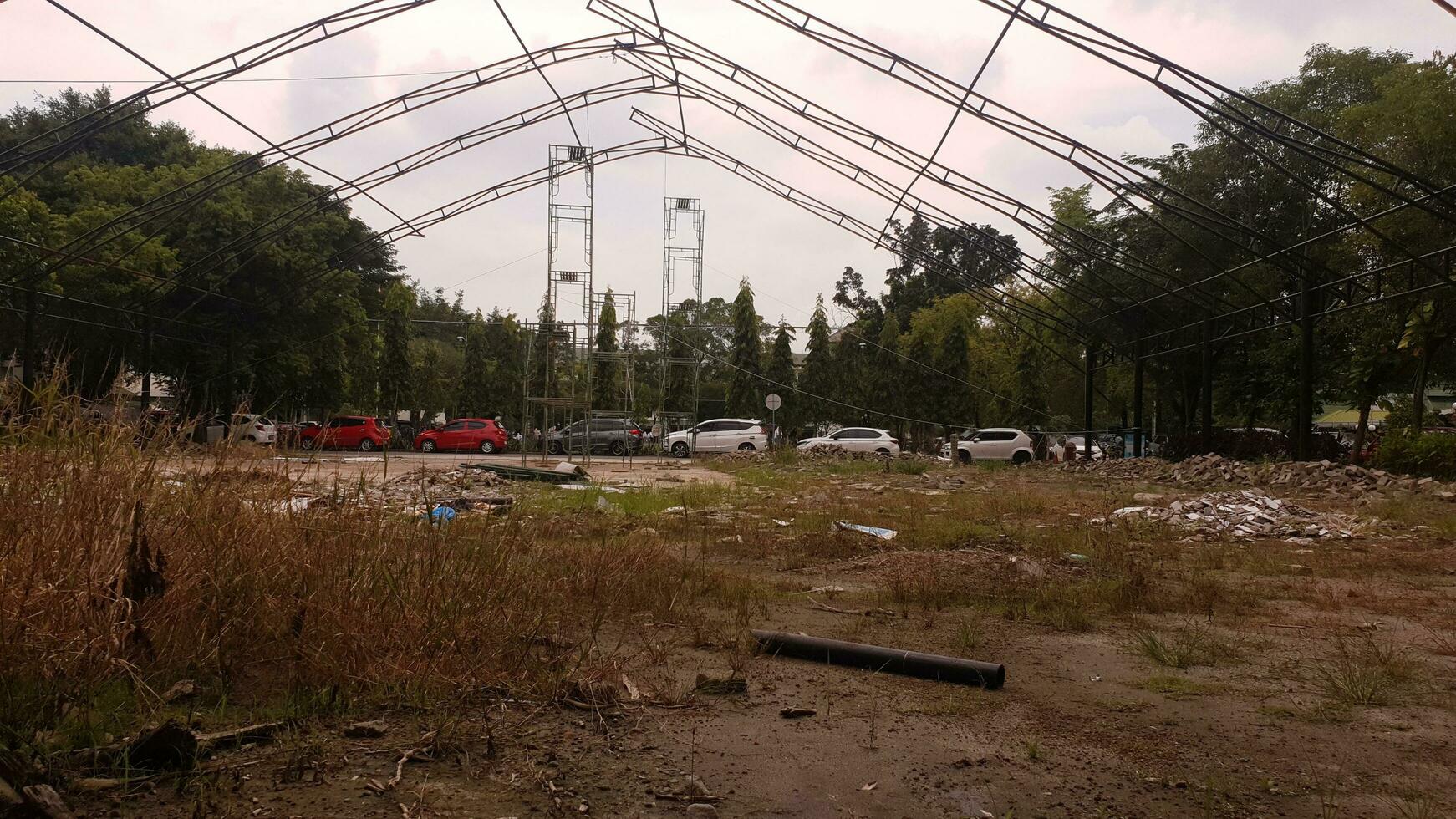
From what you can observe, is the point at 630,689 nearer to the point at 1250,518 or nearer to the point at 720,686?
the point at 720,686

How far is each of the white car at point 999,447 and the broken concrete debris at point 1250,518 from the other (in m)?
22.5

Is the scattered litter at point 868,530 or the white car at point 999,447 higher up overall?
the white car at point 999,447

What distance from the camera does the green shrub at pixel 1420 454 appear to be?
19.1 metres

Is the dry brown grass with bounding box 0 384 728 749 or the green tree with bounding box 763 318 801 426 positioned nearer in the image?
the dry brown grass with bounding box 0 384 728 749

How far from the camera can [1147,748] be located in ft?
12.6

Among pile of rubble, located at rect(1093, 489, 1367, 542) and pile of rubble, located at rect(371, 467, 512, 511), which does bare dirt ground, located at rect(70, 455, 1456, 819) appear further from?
pile of rubble, located at rect(1093, 489, 1367, 542)

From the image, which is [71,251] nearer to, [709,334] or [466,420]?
[466,420]

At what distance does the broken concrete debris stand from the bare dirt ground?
3.29 meters

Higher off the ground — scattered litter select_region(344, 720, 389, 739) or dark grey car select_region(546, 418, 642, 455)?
dark grey car select_region(546, 418, 642, 455)

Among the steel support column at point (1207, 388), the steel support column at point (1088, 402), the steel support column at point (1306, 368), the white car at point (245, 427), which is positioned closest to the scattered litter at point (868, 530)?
the white car at point (245, 427)

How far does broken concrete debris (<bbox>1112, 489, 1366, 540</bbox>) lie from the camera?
12.0 m

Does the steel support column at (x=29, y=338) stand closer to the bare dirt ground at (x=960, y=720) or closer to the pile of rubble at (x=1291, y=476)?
the bare dirt ground at (x=960, y=720)

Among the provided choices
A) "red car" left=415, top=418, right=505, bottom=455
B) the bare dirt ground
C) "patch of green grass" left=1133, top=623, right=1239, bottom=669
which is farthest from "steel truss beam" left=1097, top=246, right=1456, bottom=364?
"red car" left=415, top=418, right=505, bottom=455

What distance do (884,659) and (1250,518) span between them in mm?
9431
